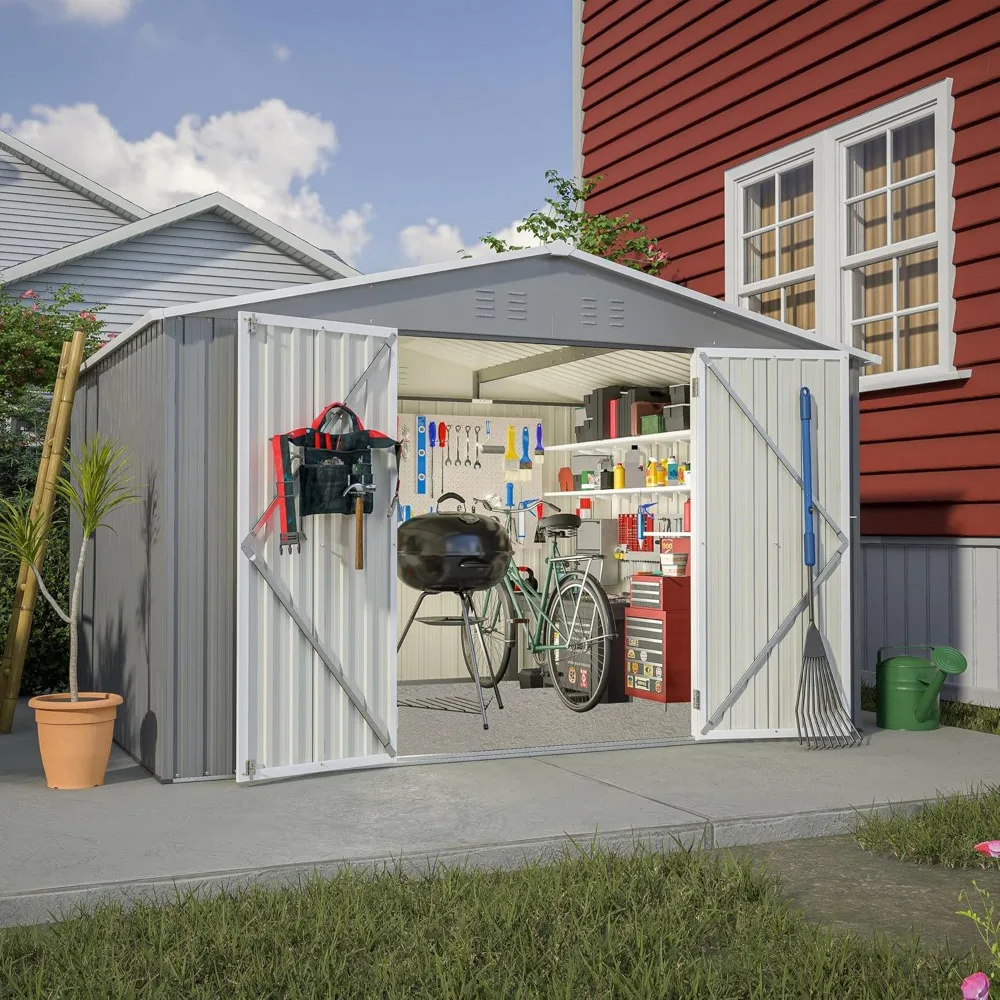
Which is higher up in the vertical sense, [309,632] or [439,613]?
[309,632]

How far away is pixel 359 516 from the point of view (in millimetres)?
5902

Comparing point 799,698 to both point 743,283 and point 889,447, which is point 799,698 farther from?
point 743,283

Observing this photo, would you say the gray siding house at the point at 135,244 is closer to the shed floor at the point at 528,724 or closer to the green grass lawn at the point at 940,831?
the shed floor at the point at 528,724

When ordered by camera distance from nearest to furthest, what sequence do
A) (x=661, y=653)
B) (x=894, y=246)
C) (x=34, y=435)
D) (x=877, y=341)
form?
(x=661, y=653) → (x=894, y=246) → (x=877, y=341) → (x=34, y=435)

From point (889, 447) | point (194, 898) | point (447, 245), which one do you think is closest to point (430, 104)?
point (889, 447)

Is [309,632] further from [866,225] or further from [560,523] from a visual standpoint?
[866,225]

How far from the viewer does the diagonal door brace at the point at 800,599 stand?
22.2ft

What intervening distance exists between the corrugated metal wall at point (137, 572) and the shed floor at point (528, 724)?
1305mm

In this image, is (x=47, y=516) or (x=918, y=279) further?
(x=918, y=279)

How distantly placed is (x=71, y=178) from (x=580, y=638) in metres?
11.6

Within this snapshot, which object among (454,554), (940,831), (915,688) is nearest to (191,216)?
(454,554)

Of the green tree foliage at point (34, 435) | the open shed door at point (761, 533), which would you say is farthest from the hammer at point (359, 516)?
the green tree foliage at point (34, 435)

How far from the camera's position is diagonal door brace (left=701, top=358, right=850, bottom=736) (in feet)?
22.2

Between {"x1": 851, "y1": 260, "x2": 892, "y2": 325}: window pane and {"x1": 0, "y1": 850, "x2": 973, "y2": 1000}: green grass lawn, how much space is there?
540 centimetres
